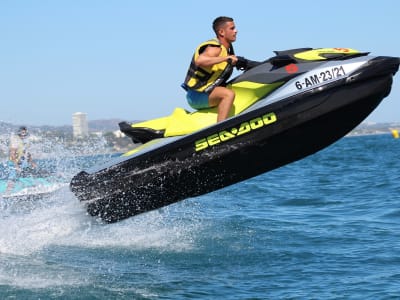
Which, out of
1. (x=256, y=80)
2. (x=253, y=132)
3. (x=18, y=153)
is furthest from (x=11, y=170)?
(x=253, y=132)

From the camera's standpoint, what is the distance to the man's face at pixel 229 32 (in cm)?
681

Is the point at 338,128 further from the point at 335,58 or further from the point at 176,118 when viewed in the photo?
the point at 176,118

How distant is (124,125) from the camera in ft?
24.7

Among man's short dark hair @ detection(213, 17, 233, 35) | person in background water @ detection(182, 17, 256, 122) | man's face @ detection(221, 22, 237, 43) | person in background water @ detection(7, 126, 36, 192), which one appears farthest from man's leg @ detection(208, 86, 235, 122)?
person in background water @ detection(7, 126, 36, 192)

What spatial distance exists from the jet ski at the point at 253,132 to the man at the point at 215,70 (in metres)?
0.15

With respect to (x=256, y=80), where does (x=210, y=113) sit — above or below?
below

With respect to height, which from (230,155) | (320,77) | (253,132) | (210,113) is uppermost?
(320,77)

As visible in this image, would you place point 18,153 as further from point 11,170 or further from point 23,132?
point 11,170

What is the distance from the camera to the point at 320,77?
265 inches

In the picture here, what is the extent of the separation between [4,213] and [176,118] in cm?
307

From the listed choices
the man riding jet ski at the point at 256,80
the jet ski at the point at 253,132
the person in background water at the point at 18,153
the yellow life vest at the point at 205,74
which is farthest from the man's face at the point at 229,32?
the person in background water at the point at 18,153

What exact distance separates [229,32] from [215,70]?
40 cm

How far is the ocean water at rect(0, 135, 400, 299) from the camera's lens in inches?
235

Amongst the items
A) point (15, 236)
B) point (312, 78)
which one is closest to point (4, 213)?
point (15, 236)
